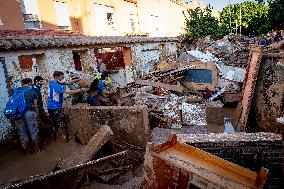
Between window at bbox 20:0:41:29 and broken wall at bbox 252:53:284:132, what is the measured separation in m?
14.3

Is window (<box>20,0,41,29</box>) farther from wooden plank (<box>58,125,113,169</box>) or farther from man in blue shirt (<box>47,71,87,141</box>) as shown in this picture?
wooden plank (<box>58,125,113,169</box>)

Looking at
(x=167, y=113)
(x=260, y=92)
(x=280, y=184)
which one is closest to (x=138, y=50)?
(x=167, y=113)

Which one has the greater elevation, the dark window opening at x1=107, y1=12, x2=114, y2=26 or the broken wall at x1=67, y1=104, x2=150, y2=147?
the dark window opening at x1=107, y1=12, x2=114, y2=26

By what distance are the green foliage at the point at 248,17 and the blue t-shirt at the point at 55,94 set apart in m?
33.0

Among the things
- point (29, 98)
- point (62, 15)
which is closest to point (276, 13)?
point (62, 15)

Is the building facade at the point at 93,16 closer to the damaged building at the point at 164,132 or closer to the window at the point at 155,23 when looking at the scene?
the window at the point at 155,23

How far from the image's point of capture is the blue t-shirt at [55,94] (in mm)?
6984

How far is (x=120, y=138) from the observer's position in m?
5.95

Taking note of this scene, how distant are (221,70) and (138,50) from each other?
6.79 m

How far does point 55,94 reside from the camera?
23.4 ft

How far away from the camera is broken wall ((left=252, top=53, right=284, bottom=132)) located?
4.97 metres

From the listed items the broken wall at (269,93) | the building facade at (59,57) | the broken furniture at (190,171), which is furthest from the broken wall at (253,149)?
the building facade at (59,57)

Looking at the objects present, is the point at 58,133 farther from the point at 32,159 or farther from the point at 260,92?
the point at 260,92

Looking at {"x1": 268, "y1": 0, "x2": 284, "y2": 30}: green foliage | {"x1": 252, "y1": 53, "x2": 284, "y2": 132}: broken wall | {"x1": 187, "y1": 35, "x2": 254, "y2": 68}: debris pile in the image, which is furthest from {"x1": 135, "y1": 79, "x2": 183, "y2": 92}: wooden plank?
{"x1": 268, "y1": 0, "x2": 284, "y2": 30}: green foliage
